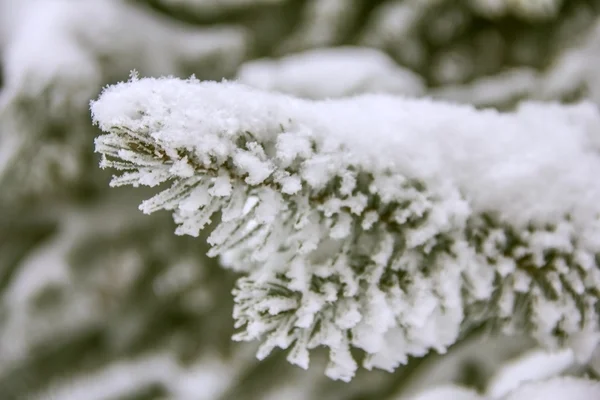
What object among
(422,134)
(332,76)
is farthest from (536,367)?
(332,76)

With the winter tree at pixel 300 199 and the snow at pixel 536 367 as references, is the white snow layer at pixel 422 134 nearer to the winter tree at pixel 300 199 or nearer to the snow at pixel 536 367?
the winter tree at pixel 300 199

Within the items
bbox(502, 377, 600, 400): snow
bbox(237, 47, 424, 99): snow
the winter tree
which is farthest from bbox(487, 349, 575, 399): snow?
bbox(237, 47, 424, 99): snow

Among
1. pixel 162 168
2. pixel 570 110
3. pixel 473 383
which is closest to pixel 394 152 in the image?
pixel 162 168

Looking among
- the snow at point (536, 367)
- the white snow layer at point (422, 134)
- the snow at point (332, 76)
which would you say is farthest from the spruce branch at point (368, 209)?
the snow at point (332, 76)

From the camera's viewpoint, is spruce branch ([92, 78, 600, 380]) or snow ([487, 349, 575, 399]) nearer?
spruce branch ([92, 78, 600, 380])

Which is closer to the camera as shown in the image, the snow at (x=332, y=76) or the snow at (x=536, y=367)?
the snow at (x=536, y=367)

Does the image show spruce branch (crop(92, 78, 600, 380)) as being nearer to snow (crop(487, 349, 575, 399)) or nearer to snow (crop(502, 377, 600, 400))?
snow (crop(502, 377, 600, 400))

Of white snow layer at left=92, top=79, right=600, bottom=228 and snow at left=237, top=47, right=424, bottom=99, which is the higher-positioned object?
snow at left=237, top=47, right=424, bottom=99

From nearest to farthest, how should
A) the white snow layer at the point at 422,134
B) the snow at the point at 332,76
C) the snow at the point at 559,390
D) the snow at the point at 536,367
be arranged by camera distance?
the white snow layer at the point at 422,134, the snow at the point at 559,390, the snow at the point at 536,367, the snow at the point at 332,76

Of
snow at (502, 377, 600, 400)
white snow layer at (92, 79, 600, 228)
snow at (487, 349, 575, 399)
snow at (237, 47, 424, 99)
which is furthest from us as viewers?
snow at (237, 47, 424, 99)
